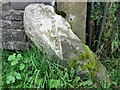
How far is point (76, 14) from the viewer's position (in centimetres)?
353

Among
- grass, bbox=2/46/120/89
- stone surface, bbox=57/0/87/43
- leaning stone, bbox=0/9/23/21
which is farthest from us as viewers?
leaning stone, bbox=0/9/23/21

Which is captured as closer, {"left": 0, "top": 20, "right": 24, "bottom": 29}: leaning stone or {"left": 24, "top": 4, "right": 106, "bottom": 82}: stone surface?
{"left": 24, "top": 4, "right": 106, "bottom": 82}: stone surface

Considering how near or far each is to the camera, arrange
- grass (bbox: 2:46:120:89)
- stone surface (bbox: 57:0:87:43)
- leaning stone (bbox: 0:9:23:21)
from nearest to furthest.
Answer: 1. grass (bbox: 2:46:120:89)
2. stone surface (bbox: 57:0:87:43)
3. leaning stone (bbox: 0:9:23:21)

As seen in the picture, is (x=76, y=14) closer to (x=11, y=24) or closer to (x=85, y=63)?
(x=85, y=63)

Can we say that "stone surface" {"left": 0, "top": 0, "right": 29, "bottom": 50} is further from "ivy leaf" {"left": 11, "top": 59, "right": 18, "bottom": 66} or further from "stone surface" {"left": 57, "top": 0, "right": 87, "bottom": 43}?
"stone surface" {"left": 57, "top": 0, "right": 87, "bottom": 43}

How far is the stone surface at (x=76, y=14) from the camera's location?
349cm

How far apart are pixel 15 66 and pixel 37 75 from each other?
0.26m

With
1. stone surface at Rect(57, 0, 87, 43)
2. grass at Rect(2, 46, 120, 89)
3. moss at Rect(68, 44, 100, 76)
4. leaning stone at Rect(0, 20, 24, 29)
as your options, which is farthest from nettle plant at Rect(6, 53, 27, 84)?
stone surface at Rect(57, 0, 87, 43)

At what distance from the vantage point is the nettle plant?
10.8 feet

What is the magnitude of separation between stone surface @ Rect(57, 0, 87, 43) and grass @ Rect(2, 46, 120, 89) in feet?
1.47

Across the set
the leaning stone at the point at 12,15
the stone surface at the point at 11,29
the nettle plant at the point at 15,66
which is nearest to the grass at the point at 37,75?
the nettle plant at the point at 15,66

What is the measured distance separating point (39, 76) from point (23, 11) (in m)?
0.71

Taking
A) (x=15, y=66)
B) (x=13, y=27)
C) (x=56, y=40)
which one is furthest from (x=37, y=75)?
(x=13, y=27)

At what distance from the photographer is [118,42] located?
3842mm
